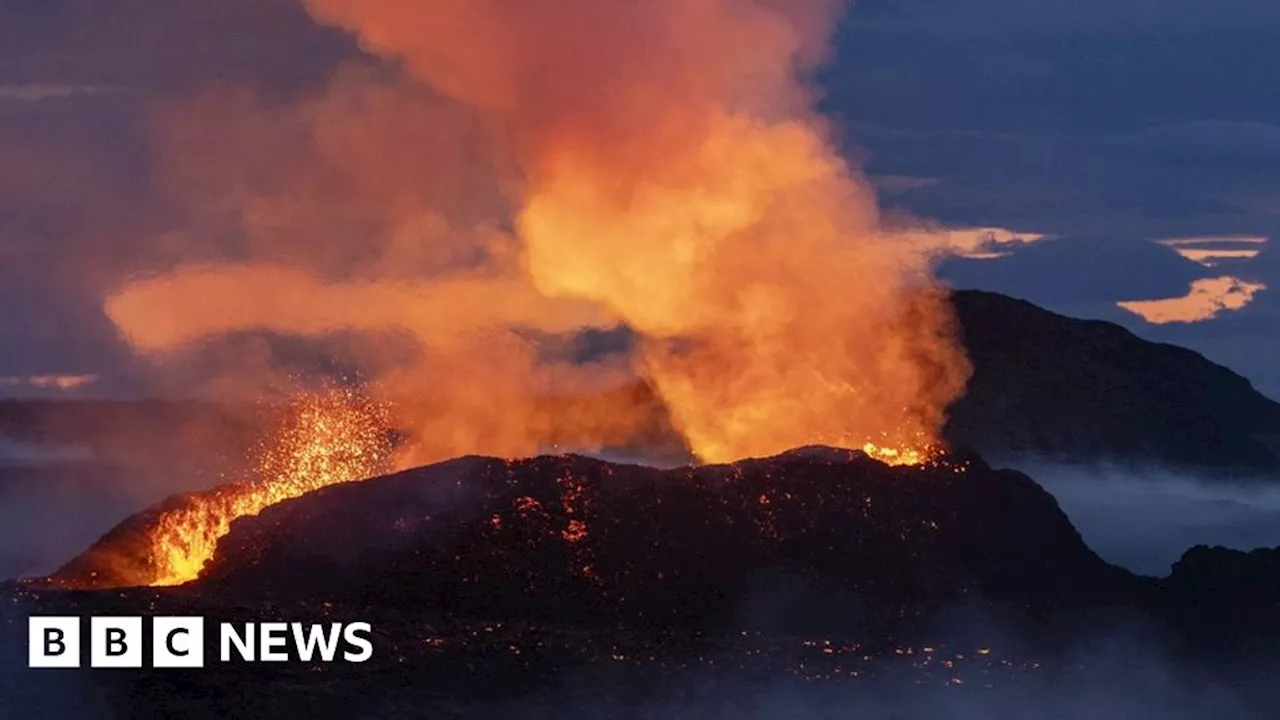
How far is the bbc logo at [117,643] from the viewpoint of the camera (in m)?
83.1

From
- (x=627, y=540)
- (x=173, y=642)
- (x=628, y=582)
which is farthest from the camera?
(x=627, y=540)

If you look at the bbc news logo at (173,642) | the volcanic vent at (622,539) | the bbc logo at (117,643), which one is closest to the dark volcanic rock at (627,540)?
the volcanic vent at (622,539)

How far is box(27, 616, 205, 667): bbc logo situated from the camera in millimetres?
83062

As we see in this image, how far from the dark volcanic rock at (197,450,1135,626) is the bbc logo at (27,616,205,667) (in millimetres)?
4778

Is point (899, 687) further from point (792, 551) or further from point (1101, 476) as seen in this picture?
point (1101, 476)

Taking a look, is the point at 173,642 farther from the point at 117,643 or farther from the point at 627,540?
the point at 627,540

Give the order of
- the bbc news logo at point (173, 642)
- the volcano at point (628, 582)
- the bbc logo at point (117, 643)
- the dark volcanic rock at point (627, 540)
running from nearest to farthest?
the bbc logo at point (117, 643) < the bbc news logo at point (173, 642) < the volcano at point (628, 582) < the dark volcanic rock at point (627, 540)

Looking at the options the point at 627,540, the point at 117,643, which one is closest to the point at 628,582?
the point at 627,540

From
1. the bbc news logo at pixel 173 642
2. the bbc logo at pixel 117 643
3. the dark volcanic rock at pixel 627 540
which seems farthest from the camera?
the dark volcanic rock at pixel 627 540

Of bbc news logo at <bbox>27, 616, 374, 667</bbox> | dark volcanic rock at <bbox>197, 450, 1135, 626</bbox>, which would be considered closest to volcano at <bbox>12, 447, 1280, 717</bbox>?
dark volcanic rock at <bbox>197, 450, 1135, 626</bbox>

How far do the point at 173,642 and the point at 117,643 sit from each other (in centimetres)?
225

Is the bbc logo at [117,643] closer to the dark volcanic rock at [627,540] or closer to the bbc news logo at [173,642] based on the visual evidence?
the bbc news logo at [173,642]

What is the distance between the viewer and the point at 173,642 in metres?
83.2

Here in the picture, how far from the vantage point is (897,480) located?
96562 millimetres
